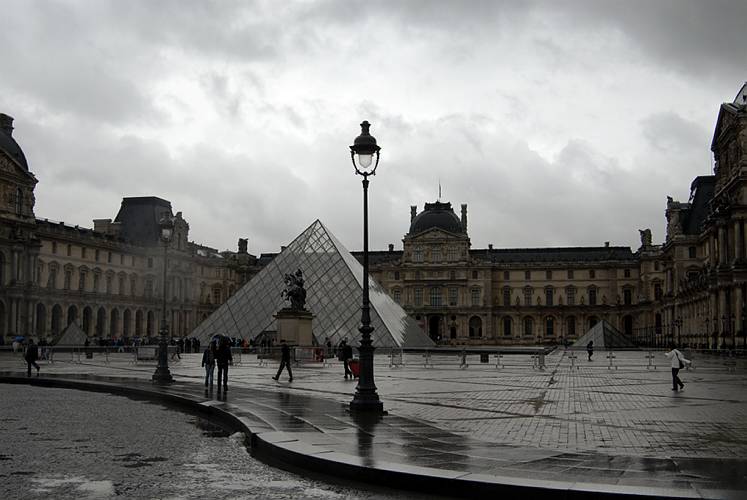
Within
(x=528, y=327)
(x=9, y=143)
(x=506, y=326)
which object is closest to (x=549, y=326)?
(x=528, y=327)

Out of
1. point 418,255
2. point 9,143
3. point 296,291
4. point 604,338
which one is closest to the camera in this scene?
point 296,291

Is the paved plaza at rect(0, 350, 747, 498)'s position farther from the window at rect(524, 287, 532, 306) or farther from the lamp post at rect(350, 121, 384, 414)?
the window at rect(524, 287, 532, 306)

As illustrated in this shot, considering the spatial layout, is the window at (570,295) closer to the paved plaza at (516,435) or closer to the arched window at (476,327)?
the arched window at (476,327)

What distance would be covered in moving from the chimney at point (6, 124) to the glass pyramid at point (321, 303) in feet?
86.2

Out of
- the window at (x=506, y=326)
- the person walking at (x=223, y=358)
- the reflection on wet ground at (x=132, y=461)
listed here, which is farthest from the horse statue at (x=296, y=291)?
the window at (x=506, y=326)

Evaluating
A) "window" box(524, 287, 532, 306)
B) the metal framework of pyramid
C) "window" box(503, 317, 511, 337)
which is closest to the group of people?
the metal framework of pyramid

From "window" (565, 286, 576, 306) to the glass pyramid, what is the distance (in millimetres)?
49310

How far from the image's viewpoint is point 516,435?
31.8 feet

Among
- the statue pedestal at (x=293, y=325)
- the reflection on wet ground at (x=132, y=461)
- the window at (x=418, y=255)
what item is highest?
the window at (x=418, y=255)

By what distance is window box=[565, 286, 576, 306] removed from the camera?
315ft

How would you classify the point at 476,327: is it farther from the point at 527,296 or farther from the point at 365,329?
the point at 365,329

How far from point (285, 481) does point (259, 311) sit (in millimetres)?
38797

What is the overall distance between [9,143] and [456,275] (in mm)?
51726

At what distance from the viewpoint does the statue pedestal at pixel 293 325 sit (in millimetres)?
35031
